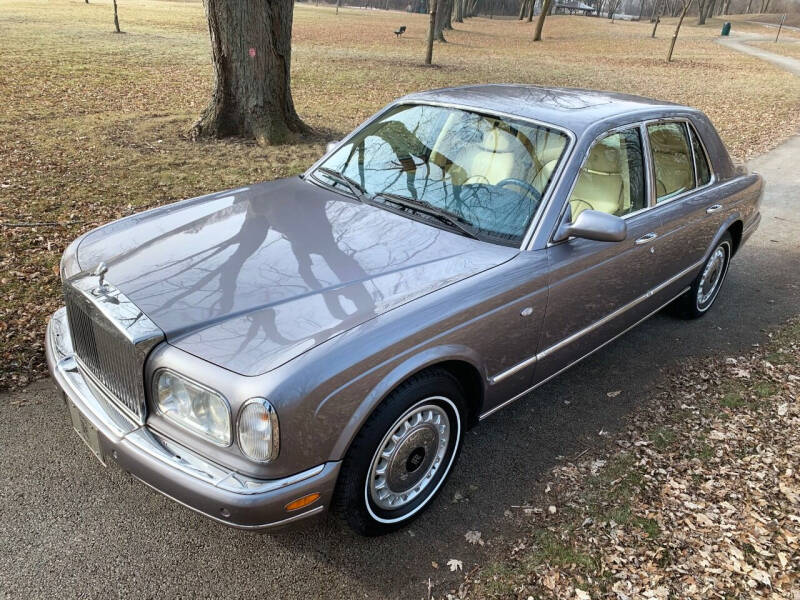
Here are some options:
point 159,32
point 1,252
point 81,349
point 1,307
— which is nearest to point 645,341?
point 81,349

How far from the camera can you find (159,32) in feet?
83.3

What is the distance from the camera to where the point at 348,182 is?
3.54m

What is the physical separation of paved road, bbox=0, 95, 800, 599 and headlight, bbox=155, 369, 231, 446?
71 centimetres

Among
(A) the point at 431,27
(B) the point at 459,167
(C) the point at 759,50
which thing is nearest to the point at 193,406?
(B) the point at 459,167

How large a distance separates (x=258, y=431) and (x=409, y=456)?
0.82 meters

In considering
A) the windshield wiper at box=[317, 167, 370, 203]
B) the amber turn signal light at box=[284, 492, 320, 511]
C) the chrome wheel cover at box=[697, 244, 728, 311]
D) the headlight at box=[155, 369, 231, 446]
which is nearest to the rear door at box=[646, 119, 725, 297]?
the chrome wheel cover at box=[697, 244, 728, 311]

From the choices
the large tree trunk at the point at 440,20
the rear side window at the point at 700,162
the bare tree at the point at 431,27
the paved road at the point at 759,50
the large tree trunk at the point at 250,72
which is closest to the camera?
the rear side window at the point at 700,162

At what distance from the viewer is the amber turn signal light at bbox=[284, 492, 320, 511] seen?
2121 millimetres

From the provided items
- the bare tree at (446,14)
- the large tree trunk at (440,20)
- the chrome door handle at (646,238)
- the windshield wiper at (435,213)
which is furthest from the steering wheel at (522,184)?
the bare tree at (446,14)

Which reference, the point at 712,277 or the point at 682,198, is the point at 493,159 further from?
the point at 712,277

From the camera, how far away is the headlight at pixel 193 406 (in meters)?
2.10

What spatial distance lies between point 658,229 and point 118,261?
3082 millimetres

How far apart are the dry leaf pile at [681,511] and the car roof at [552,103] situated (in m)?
1.82

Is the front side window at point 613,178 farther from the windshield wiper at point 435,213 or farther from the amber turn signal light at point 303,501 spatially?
the amber turn signal light at point 303,501
